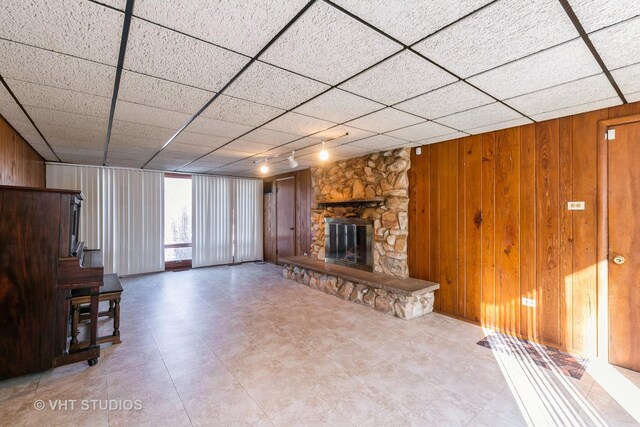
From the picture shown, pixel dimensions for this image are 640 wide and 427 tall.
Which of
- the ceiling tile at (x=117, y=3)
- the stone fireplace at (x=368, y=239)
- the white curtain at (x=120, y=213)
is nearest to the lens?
the ceiling tile at (x=117, y=3)

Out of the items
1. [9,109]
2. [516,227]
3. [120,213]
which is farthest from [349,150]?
[120,213]

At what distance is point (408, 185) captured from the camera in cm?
436

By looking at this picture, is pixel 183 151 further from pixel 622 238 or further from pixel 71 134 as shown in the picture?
pixel 622 238

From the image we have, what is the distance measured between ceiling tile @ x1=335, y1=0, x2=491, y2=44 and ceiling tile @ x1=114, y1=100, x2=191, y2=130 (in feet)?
6.82

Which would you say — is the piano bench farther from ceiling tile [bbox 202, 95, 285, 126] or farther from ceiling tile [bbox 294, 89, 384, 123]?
ceiling tile [bbox 294, 89, 384, 123]

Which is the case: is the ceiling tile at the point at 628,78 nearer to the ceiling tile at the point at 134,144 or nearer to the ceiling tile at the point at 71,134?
the ceiling tile at the point at 134,144

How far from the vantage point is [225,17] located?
4.67 ft

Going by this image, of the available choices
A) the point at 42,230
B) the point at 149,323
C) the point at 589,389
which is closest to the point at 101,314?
the point at 149,323

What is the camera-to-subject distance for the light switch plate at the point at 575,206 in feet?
9.37

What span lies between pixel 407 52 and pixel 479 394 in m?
2.47

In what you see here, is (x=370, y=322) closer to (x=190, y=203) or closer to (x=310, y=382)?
(x=310, y=382)

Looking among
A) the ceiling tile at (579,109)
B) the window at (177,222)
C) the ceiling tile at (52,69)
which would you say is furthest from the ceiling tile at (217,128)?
the window at (177,222)

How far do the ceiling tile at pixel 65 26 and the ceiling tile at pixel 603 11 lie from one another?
2.13 meters

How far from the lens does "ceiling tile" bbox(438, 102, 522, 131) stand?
2.72 meters
